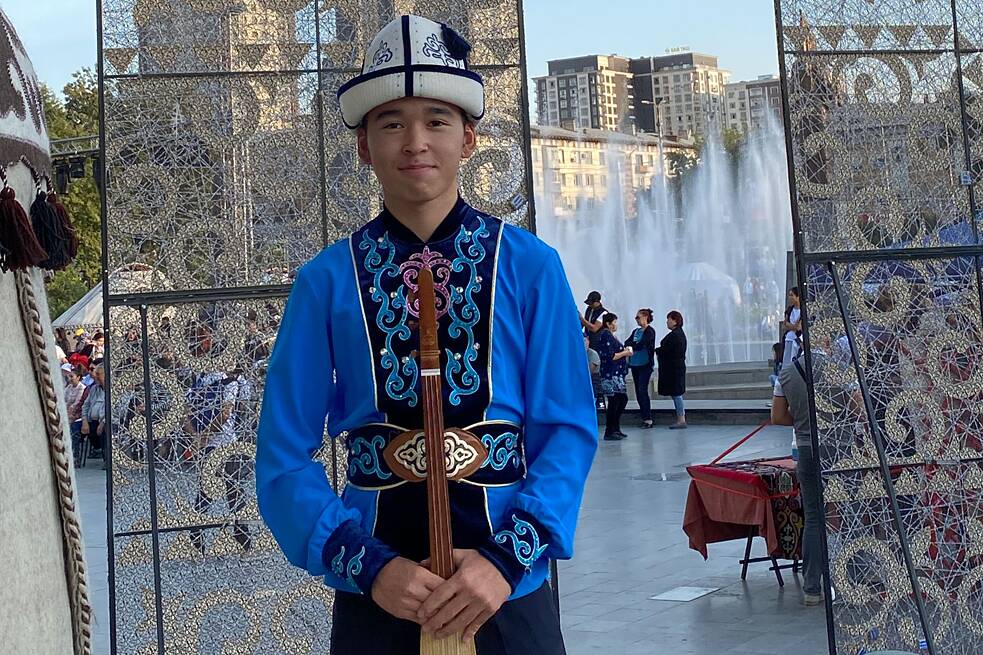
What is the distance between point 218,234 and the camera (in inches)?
155

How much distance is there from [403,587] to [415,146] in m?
0.68

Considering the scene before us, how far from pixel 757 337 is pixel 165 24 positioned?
68.3 feet

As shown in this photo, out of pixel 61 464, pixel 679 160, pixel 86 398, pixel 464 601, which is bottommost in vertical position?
pixel 464 601

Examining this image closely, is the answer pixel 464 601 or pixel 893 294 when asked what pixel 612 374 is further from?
pixel 464 601

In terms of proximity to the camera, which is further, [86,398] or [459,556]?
[86,398]

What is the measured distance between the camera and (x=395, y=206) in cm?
220

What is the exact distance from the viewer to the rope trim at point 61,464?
1691 mm

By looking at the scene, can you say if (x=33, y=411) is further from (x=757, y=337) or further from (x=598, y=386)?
(x=757, y=337)

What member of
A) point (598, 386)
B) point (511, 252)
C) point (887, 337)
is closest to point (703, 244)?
point (598, 386)

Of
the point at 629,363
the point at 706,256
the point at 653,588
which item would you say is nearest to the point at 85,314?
the point at 629,363

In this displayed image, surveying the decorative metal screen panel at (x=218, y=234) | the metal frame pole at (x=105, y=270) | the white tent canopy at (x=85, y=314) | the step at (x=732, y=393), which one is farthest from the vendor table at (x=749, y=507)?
the white tent canopy at (x=85, y=314)

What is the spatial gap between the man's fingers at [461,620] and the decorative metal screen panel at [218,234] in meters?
2.05

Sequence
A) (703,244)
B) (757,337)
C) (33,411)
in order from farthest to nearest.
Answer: (703,244) → (757,337) → (33,411)

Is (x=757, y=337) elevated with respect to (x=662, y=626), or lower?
elevated
